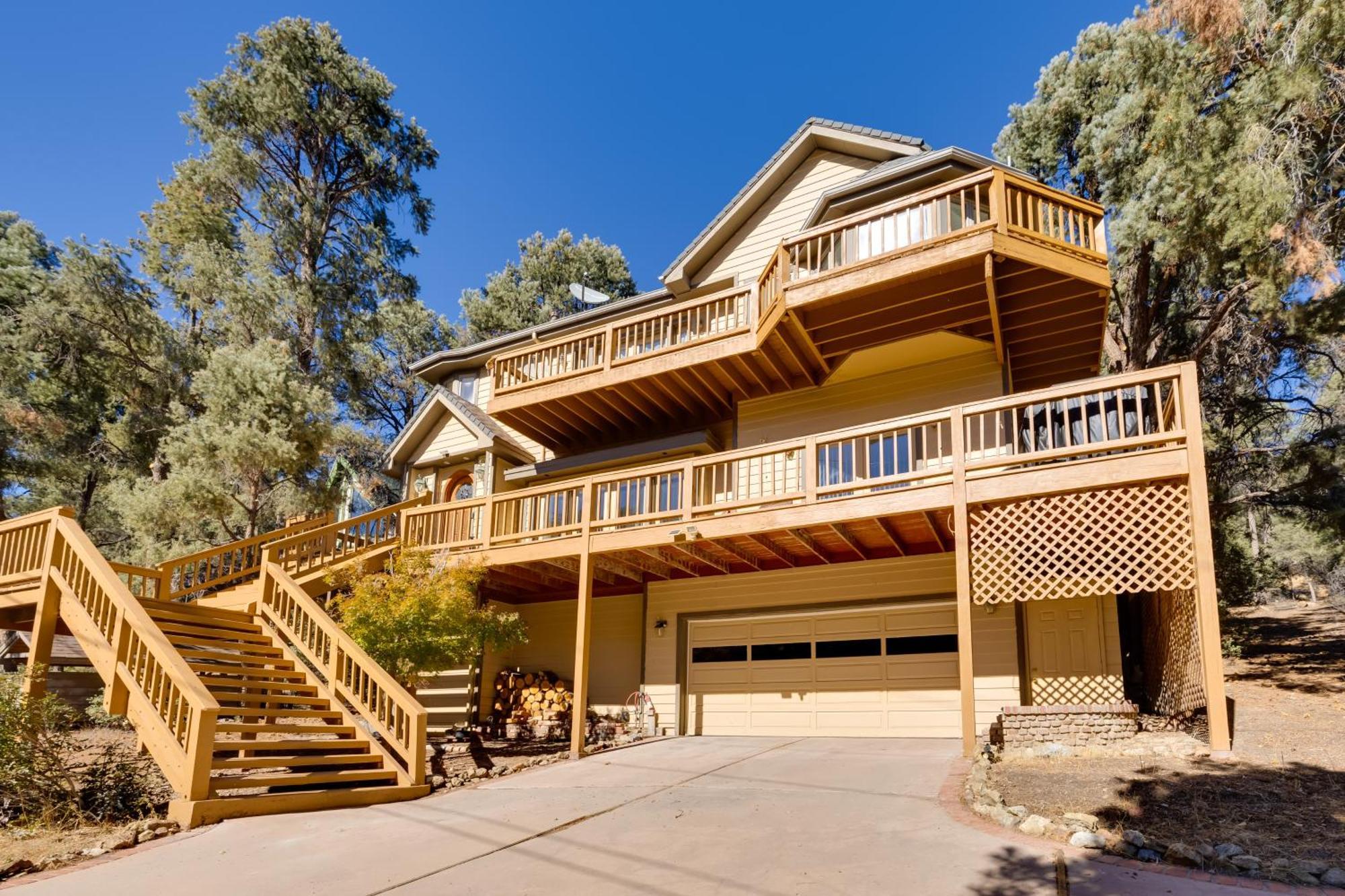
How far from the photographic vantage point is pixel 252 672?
9.92 m

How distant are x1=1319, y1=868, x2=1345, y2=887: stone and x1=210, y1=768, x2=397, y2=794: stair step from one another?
8089 mm

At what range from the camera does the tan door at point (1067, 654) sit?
1085 centimetres

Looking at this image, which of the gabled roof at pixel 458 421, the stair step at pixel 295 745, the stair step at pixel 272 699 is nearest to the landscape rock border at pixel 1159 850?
the stair step at pixel 295 745

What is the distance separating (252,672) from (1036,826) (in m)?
9.06

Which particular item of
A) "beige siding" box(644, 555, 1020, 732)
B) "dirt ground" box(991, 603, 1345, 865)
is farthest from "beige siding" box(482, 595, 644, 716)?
"dirt ground" box(991, 603, 1345, 865)

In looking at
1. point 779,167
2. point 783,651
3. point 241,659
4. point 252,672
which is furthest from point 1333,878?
point 779,167

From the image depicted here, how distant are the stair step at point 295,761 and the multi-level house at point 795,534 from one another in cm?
4

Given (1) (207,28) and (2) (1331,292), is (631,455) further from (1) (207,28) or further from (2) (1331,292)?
(1) (207,28)

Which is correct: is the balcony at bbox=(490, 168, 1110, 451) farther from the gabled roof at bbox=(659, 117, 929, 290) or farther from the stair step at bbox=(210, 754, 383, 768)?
the stair step at bbox=(210, 754, 383, 768)

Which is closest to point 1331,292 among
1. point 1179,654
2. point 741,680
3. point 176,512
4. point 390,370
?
point 1179,654

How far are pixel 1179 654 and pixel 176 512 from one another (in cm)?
1852

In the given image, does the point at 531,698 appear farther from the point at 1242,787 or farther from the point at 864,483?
the point at 1242,787

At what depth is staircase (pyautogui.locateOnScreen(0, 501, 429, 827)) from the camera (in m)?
7.55

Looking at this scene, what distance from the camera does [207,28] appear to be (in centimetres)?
2609
